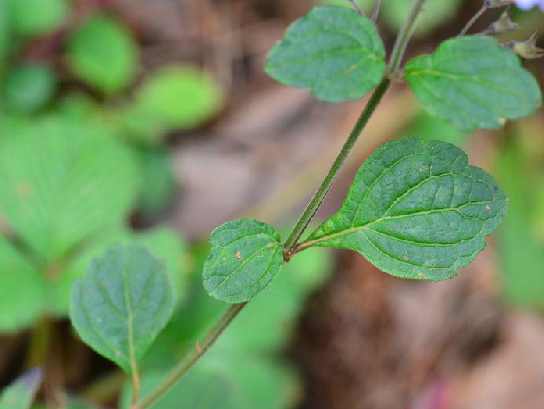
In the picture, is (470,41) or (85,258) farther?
(85,258)

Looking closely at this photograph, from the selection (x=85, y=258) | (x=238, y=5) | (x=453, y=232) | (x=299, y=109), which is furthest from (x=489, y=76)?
(x=238, y=5)

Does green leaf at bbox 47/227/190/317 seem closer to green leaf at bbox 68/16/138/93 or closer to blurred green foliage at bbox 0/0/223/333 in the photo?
blurred green foliage at bbox 0/0/223/333

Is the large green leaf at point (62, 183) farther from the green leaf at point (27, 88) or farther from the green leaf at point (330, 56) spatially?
the green leaf at point (330, 56)

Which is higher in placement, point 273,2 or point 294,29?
point 294,29

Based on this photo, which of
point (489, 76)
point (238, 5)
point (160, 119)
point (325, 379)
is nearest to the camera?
point (489, 76)

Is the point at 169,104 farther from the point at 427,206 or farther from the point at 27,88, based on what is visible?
the point at 427,206

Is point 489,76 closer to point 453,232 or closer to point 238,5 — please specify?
point 453,232
